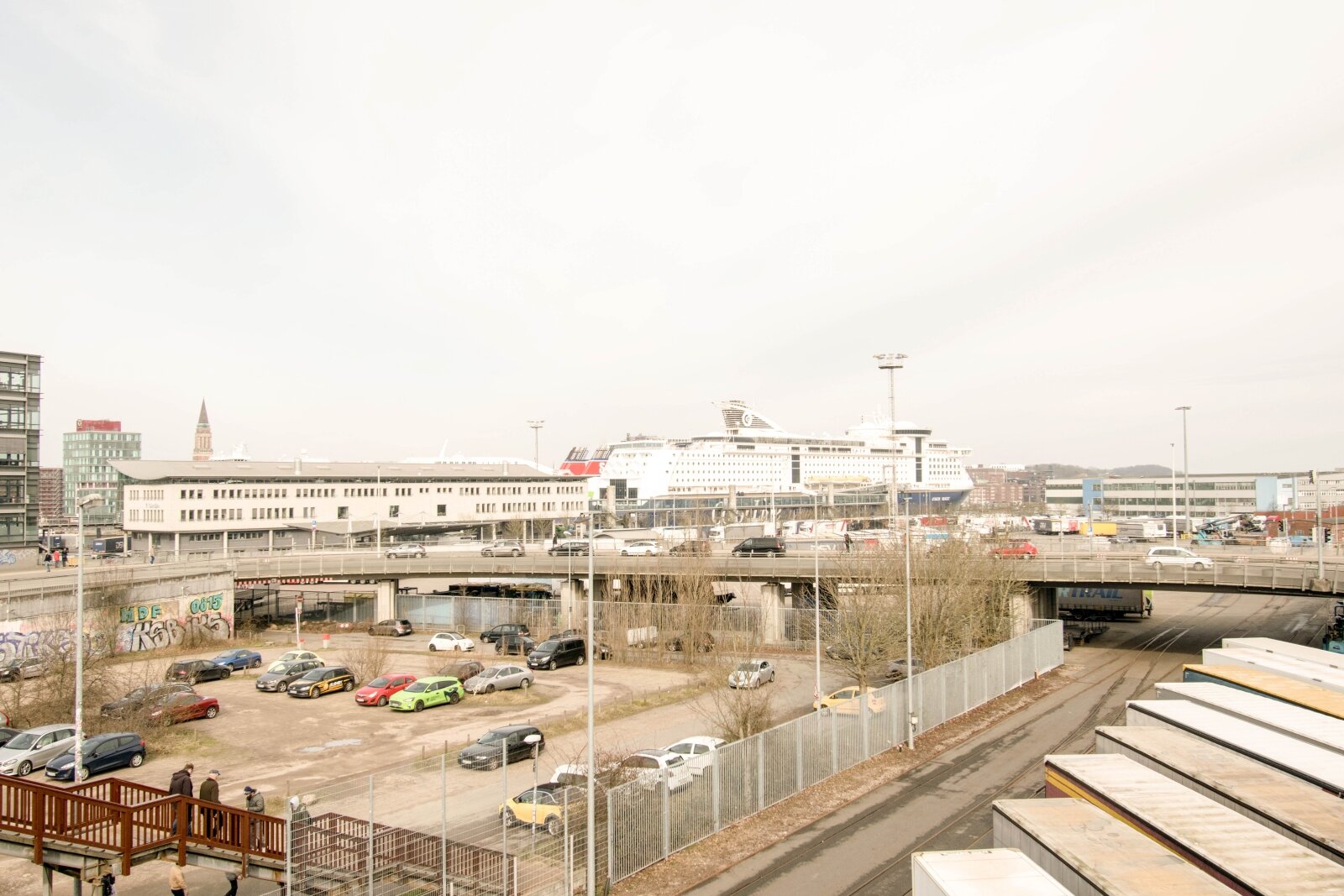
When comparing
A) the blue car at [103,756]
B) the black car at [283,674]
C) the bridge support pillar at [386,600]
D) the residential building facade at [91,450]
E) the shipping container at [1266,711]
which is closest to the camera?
the shipping container at [1266,711]

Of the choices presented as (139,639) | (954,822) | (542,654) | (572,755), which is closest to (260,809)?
(572,755)

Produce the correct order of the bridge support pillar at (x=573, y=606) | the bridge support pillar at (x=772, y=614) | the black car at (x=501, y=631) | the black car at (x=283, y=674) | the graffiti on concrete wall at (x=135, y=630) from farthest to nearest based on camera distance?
1. the bridge support pillar at (x=573, y=606)
2. the bridge support pillar at (x=772, y=614)
3. the black car at (x=501, y=631)
4. the black car at (x=283, y=674)
5. the graffiti on concrete wall at (x=135, y=630)

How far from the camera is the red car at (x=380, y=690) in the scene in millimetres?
27734

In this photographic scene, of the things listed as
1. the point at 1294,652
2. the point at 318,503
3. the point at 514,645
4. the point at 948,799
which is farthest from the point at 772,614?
the point at 318,503

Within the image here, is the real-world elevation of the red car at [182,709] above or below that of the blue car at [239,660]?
above

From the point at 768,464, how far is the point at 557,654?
99260 millimetres

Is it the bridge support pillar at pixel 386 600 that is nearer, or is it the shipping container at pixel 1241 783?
the shipping container at pixel 1241 783

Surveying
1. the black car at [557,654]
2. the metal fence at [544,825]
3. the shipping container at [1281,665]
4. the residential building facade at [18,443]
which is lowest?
the black car at [557,654]

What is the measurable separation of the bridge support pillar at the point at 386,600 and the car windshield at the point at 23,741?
29068mm

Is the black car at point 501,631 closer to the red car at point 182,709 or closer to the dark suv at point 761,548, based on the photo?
the dark suv at point 761,548

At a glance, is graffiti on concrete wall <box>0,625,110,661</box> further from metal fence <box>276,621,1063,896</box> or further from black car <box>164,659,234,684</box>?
metal fence <box>276,621,1063,896</box>

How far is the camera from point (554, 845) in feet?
39.7

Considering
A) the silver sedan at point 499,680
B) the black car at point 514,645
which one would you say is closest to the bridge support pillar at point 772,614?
the black car at point 514,645

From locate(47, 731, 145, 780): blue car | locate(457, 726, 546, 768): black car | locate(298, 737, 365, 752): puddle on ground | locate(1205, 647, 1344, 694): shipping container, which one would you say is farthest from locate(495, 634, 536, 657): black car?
locate(1205, 647, 1344, 694): shipping container
